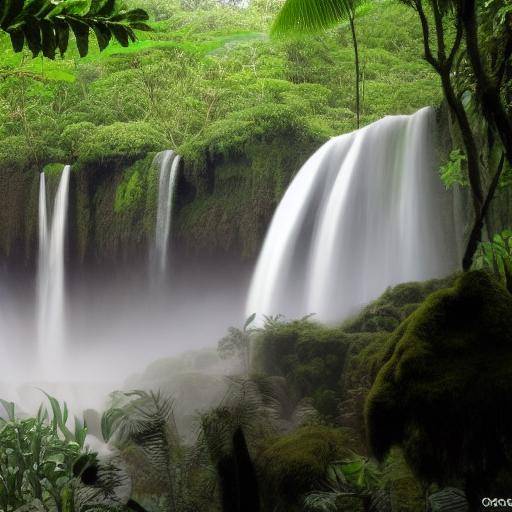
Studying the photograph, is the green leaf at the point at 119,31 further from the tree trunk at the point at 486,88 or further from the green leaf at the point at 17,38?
the tree trunk at the point at 486,88

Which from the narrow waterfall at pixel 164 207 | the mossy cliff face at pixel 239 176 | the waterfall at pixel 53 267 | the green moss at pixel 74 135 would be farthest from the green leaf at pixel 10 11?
the green moss at pixel 74 135

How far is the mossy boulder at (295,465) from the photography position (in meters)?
2.81

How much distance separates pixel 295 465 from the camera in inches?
113

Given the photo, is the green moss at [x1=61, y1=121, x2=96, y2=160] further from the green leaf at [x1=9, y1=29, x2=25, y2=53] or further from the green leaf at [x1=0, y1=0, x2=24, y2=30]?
the green leaf at [x1=0, y1=0, x2=24, y2=30]

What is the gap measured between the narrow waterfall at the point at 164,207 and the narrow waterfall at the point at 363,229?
2519 mm

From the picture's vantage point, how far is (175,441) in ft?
10.3

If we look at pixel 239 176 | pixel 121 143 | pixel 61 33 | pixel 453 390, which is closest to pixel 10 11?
pixel 61 33

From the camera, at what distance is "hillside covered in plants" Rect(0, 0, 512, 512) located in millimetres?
2561

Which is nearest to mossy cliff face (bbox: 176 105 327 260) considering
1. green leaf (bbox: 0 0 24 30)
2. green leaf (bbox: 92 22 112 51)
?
green leaf (bbox: 92 22 112 51)

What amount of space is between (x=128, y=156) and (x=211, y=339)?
3942 millimetres

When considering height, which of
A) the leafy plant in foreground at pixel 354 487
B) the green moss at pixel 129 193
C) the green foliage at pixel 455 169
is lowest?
the leafy plant in foreground at pixel 354 487

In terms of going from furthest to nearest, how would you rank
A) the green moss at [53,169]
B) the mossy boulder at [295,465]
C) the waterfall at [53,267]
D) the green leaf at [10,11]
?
the green moss at [53,169], the waterfall at [53,267], the mossy boulder at [295,465], the green leaf at [10,11]

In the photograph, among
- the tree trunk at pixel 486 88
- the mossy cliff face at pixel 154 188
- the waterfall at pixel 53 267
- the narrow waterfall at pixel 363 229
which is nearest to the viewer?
the tree trunk at pixel 486 88

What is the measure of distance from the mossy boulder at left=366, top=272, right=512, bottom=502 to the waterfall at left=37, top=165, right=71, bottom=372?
832 cm
